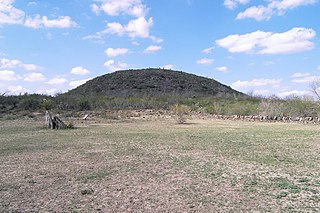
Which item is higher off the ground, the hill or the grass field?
the hill

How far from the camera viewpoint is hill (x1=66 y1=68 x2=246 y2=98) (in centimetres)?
6128

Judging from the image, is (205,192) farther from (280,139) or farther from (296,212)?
(280,139)

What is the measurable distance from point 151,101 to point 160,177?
3314 cm

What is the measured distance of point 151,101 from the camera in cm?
4062

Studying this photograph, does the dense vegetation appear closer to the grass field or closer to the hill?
the hill

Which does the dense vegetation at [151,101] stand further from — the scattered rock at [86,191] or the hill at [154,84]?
the scattered rock at [86,191]

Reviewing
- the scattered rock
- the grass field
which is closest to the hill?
the grass field

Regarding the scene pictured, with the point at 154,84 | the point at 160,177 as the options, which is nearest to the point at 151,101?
the point at 154,84

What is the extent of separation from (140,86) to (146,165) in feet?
181

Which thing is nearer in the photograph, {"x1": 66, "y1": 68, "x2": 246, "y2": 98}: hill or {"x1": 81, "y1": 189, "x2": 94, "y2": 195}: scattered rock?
{"x1": 81, "y1": 189, "x2": 94, "y2": 195}: scattered rock

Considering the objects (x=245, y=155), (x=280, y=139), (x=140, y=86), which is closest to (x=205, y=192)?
(x=245, y=155)

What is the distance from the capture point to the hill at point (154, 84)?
61281 millimetres

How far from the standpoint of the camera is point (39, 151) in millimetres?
11344

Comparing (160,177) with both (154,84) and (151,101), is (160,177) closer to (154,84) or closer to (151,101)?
(151,101)
